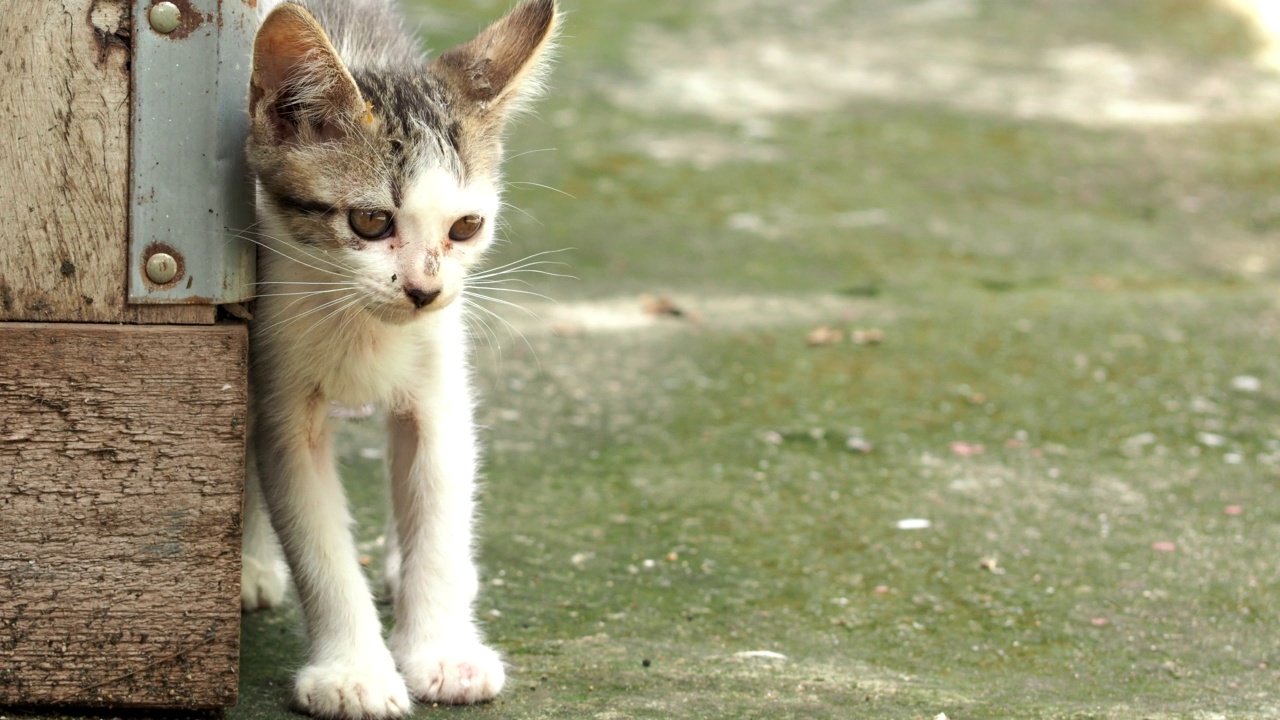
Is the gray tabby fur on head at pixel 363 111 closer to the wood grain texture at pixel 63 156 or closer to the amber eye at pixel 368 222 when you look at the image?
the amber eye at pixel 368 222

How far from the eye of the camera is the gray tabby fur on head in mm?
2457

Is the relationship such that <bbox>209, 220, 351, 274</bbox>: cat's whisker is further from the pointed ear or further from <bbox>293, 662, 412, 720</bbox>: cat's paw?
<bbox>293, 662, 412, 720</bbox>: cat's paw

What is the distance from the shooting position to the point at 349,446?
4.29 metres

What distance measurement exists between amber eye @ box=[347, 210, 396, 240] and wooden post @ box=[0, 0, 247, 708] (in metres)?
0.30

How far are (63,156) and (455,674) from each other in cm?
120

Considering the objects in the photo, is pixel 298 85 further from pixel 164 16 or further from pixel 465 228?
pixel 465 228

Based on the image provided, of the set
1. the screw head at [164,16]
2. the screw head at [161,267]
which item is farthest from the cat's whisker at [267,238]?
the screw head at [164,16]

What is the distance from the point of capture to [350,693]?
2.62 metres

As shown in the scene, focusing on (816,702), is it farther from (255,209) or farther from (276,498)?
(255,209)

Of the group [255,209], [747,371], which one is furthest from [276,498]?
[747,371]

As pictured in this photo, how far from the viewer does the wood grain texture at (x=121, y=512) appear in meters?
2.39

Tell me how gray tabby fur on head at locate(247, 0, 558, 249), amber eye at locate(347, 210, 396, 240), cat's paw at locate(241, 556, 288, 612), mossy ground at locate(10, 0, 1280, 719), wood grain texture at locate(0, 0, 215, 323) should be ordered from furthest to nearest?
cat's paw at locate(241, 556, 288, 612), mossy ground at locate(10, 0, 1280, 719), amber eye at locate(347, 210, 396, 240), gray tabby fur on head at locate(247, 0, 558, 249), wood grain texture at locate(0, 0, 215, 323)

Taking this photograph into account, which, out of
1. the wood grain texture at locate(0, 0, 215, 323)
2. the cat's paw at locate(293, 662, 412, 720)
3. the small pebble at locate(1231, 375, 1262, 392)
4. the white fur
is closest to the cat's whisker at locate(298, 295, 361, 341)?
the white fur

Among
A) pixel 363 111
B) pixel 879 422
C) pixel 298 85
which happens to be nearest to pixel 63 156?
pixel 298 85
